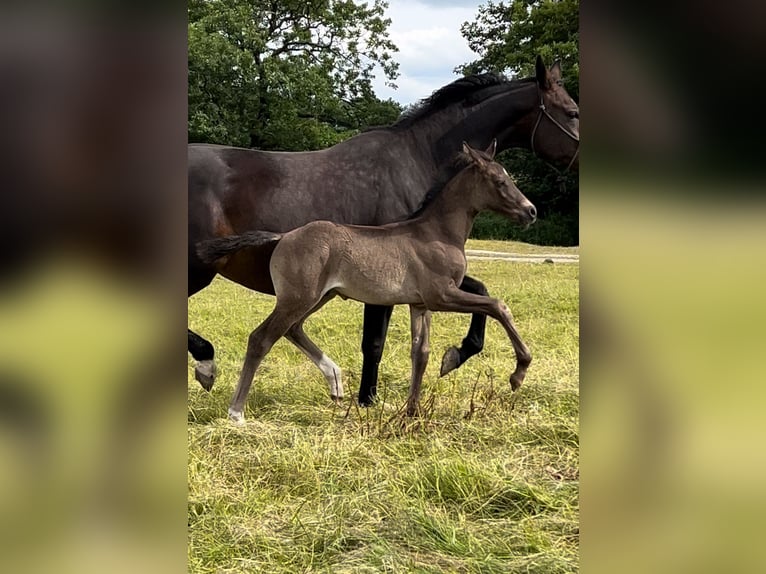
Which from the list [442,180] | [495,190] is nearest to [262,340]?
[442,180]

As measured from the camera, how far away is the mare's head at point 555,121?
458 cm

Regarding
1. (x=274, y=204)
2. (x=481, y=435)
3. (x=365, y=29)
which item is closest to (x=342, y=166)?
(x=274, y=204)

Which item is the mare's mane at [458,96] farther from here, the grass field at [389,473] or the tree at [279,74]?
the tree at [279,74]

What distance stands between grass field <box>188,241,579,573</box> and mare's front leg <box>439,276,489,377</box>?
186mm

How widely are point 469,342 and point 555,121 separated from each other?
1.48 m

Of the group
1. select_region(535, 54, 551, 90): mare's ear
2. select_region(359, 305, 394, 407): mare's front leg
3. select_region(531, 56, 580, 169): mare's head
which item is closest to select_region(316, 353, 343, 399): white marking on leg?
select_region(359, 305, 394, 407): mare's front leg

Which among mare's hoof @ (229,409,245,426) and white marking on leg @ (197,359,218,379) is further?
white marking on leg @ (197,359,218,379)

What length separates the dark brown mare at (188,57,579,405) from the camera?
4.45 meters

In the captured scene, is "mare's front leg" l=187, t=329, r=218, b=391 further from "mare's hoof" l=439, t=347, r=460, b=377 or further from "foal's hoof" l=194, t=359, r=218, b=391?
"mare's hoof" l=439, t=347, r=460, b=377

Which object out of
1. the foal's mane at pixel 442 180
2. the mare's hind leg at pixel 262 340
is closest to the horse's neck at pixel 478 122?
the foal's mane at pixel 442 180

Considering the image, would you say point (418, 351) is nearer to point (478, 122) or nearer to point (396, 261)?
point (396, 261)

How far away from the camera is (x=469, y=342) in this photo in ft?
15.3
